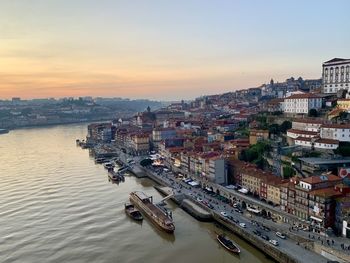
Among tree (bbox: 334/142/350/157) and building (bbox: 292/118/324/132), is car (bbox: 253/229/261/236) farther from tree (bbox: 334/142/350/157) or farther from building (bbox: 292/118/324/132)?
building (bbox: 292/118/324/132)

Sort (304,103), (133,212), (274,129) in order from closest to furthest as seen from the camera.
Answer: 1. (133,212)
2. (274,129)
3. (304,103)

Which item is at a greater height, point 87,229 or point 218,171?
point 218,171

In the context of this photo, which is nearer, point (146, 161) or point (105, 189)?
point (105, 189)

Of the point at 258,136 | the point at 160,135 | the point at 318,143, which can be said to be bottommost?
the point at 160,135

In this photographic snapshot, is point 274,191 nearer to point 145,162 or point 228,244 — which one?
point 228,244

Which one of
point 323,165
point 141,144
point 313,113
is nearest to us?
point 323,165

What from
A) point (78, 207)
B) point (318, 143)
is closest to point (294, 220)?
point (318, 143)

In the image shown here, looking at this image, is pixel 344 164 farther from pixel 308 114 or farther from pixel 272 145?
pixel 308 114

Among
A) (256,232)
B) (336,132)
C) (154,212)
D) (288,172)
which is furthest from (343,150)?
(154,212)
